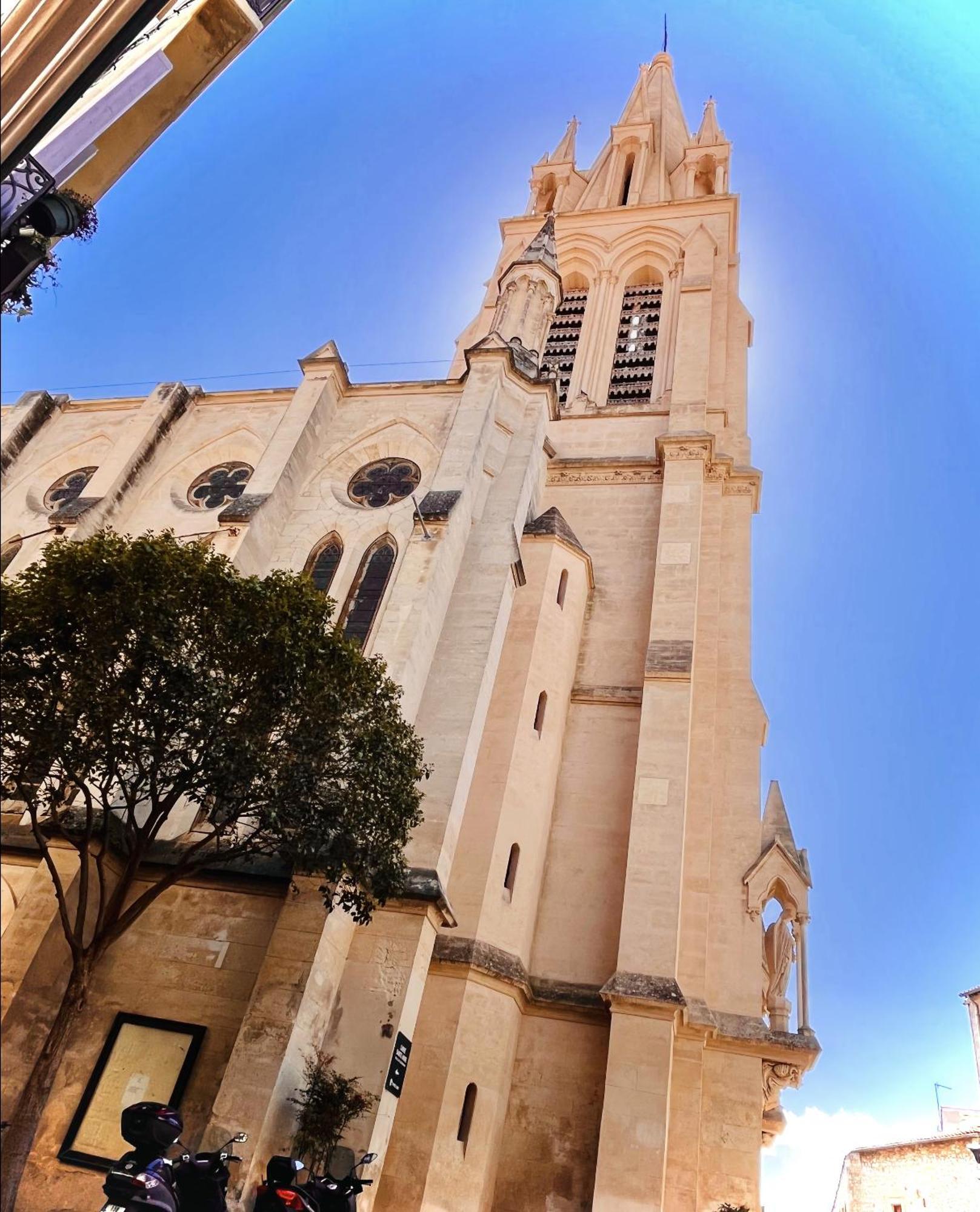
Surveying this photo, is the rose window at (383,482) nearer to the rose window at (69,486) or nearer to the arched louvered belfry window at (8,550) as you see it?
the rose window at (69,486)

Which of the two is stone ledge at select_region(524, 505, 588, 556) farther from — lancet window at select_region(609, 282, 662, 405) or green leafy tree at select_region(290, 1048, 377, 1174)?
green leafy tree at select_region(290, 1048, 377, 1174)

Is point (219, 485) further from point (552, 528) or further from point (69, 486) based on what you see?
point (552, 528)

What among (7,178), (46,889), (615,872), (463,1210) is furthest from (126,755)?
(615,872)

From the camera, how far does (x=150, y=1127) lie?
679 centimetres

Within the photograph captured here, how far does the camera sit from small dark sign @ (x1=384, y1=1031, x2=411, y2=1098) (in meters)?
11.1

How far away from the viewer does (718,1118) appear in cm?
1441

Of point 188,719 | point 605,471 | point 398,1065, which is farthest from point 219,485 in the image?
point 398,1065

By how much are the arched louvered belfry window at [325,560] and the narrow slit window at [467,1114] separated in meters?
9.37

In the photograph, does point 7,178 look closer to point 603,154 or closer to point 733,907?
point 733,907

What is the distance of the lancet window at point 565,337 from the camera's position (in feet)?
94.8

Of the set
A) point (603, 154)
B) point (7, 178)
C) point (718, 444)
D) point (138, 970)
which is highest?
point (603, 154)

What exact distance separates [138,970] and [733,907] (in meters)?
10.7

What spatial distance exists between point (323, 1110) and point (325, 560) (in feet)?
34.3

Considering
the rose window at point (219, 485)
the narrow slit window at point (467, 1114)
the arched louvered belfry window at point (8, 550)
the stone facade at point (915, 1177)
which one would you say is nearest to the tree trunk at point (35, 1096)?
the arched louvered belfry window at point (8, 550)
